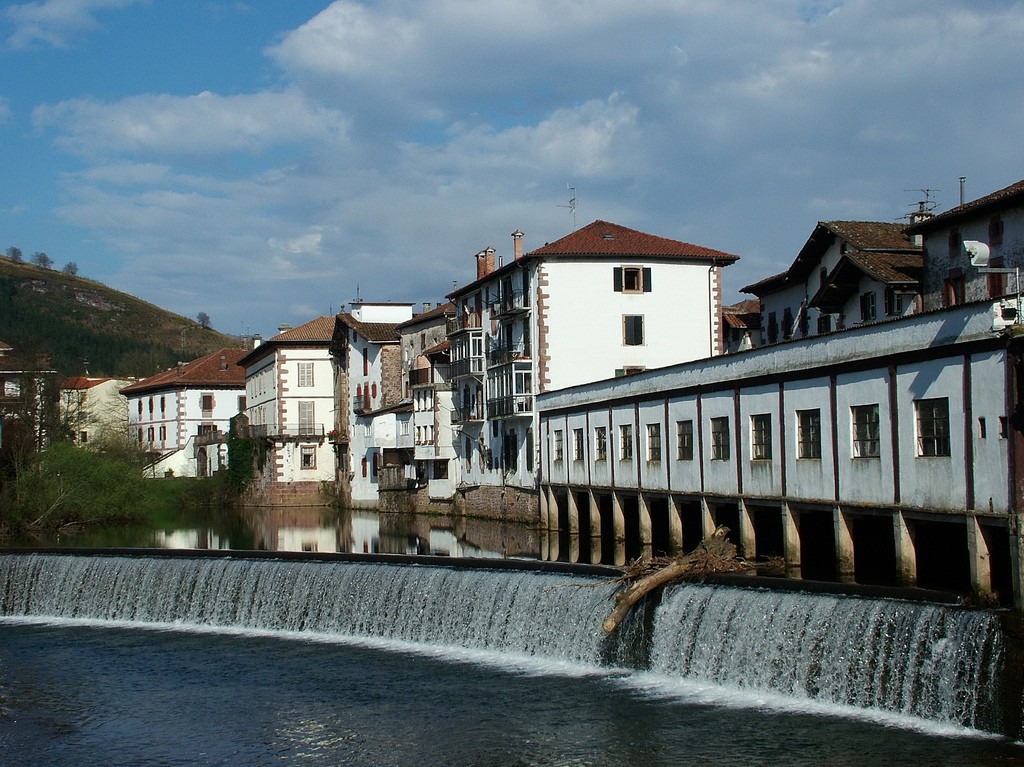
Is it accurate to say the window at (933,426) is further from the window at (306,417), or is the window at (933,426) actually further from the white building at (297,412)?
the window at (306,417)

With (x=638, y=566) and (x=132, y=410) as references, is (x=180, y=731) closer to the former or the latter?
(x=638, y=566)

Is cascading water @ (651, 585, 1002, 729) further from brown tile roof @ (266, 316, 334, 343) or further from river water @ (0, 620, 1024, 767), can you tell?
brown tile roof @ (266, 316, 334, 343)

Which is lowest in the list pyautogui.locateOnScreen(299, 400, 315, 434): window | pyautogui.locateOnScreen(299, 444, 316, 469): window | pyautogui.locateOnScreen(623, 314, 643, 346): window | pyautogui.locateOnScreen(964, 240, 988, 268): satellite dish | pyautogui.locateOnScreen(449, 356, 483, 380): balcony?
pyautogui.locateOnScreen(299, 444, 316, 469): window

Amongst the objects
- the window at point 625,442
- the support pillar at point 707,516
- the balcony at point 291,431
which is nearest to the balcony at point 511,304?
the window at point 625,442

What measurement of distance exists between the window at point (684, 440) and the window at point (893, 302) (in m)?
8.84

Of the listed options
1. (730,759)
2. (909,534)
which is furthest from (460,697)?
(909,534)

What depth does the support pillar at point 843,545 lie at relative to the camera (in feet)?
85.1

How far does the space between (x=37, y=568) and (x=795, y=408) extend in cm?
2200

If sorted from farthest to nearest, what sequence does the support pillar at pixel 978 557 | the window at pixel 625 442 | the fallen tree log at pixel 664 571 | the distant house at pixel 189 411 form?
the distant house at pixel 189 411
the window at pixel 625 442
the fallen tree log at pixel 664 571
the support pillar at pixel 978 557

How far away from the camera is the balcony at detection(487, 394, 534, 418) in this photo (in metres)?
51.3

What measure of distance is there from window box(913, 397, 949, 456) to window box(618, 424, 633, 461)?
1602cm

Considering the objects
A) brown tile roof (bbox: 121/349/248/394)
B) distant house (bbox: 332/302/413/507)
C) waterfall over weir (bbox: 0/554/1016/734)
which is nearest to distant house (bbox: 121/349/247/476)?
brown tile roof (bbox: 121/349/248/394)

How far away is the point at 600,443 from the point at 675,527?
291 inches

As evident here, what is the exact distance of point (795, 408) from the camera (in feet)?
94.9
